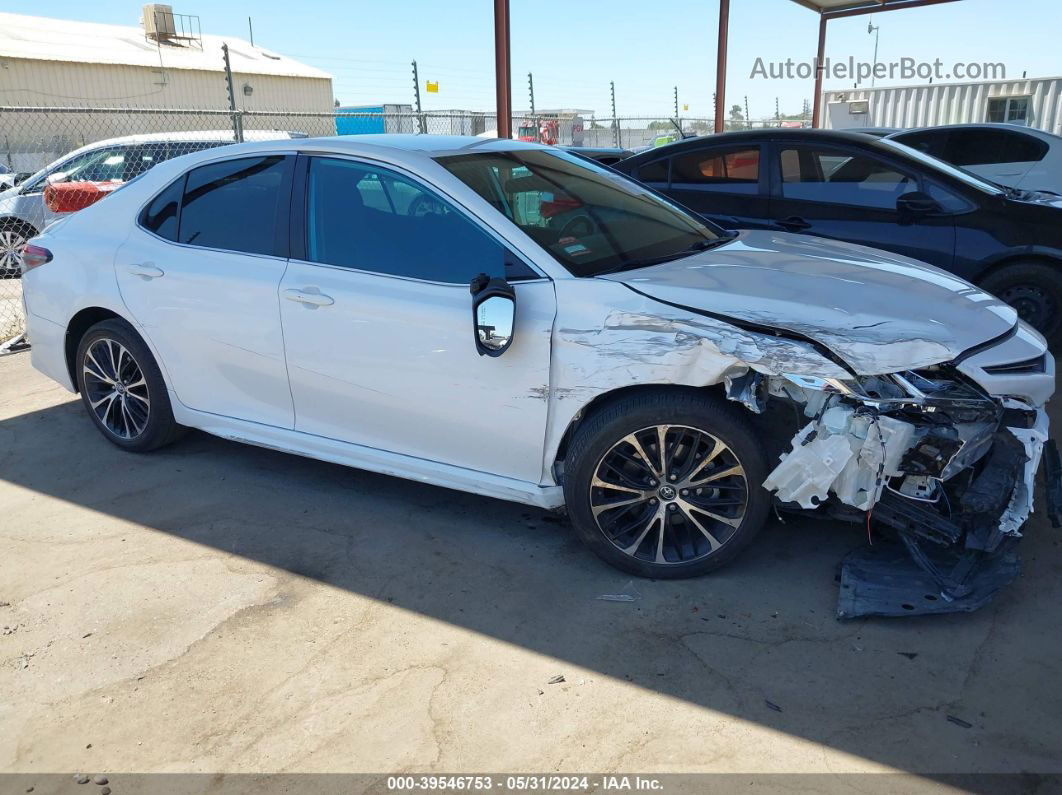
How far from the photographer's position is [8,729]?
2736mm

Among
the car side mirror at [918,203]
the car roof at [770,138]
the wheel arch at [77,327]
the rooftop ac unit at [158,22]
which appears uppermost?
the rooftop ac unit at [158,22]

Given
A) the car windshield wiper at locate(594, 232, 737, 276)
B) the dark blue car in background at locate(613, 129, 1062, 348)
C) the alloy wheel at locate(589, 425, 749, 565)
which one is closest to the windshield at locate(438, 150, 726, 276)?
the car windshield wiper at locate(594, 232, 737, 276)

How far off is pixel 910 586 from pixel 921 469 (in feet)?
1.67

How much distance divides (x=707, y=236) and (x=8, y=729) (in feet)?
11.3

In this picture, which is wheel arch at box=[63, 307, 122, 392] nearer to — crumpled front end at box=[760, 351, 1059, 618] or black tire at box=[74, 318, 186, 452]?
black tire at box=[74, 318, 186, 452]

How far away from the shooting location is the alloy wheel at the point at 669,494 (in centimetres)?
328

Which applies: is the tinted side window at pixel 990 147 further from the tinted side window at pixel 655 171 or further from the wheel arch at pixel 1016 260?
the tinted side window at pixel 655 171

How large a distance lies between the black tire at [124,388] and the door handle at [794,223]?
4.30m

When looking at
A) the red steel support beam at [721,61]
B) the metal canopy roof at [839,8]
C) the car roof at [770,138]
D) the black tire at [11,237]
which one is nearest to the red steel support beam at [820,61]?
the metal canopy roof at [839,8]

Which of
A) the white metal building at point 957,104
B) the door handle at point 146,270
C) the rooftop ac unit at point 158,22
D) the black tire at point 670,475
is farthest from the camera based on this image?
the rooftop ac unit at point 158,22

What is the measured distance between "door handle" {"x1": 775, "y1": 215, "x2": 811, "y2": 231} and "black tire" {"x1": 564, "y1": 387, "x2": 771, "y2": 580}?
3483mm

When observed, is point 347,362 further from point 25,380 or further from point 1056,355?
point 1056,355

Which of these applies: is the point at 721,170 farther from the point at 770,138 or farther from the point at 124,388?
the point at 124,388

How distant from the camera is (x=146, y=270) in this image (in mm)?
4367
